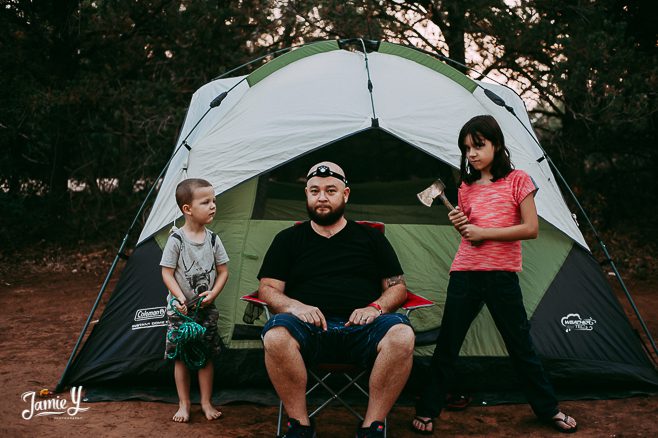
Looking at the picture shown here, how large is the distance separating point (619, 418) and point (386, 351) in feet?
4.95

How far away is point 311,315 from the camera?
10.3 ft

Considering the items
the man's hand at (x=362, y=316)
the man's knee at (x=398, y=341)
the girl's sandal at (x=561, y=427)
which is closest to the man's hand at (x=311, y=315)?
the man's hand at (x=362, y=316)

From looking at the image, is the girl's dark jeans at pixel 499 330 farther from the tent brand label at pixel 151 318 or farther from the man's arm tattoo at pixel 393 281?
the tent brand label at pixel 151 318

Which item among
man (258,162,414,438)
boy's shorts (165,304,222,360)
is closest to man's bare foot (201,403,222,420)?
boy's shorts (165,304,222,360)

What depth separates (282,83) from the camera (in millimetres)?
4273

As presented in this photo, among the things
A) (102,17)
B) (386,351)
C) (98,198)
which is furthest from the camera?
(98,198)

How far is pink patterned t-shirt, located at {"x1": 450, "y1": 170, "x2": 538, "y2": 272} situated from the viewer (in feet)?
10.9

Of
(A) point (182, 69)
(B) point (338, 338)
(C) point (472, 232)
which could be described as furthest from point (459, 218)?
(A) point (182, 69)

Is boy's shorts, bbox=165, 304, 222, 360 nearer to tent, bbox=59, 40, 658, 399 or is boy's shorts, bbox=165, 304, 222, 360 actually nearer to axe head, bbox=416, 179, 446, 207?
tent, bbox=59, 40, 658, 399

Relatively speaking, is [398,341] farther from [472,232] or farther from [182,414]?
[182,414]

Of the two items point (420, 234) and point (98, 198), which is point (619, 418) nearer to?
point (420, 234)

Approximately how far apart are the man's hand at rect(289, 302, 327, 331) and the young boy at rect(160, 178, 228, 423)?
1.93 feet

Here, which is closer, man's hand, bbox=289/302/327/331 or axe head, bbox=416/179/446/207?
man's hand, bbox=289/302/327/331

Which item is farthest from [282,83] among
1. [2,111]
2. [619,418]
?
[2,111]
